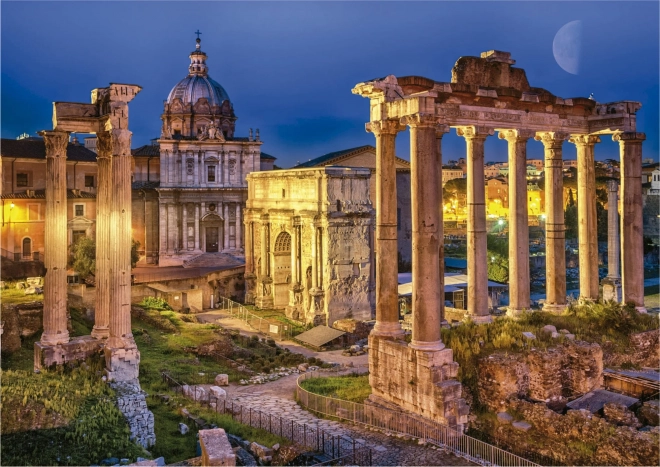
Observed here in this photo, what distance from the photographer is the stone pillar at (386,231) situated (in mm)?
17172

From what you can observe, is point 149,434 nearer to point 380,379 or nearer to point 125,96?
point 380,379

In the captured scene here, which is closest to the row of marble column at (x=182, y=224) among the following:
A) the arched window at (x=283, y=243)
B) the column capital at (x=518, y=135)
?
the arched window at (x=283, y=243)

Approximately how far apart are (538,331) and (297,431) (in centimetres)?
678

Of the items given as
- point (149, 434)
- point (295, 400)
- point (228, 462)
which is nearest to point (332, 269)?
point (295, 400)

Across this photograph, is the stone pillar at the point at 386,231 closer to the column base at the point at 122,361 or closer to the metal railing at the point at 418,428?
the metal railing at the point at 418,428

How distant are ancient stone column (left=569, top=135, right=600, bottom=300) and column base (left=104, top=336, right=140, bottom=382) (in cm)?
1361

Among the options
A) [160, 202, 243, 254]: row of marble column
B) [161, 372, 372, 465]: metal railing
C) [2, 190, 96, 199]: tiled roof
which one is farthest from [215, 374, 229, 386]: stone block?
[160, 202, 243, 254]: row of marble column

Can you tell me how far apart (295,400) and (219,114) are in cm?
4093

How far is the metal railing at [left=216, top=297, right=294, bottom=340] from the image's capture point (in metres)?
34.1

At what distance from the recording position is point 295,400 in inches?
810

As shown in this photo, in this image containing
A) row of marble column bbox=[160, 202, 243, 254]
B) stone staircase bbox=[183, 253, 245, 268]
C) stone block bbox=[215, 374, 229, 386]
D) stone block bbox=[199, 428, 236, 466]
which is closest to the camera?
stone block bbox=[199, 428, 236, 466]

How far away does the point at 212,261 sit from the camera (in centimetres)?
5350

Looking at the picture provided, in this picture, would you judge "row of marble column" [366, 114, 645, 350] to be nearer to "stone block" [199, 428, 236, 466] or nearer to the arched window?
"stone block" [199, 428, 236, 466]

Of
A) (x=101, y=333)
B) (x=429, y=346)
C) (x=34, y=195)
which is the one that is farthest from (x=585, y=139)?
(x=34, y=195)
